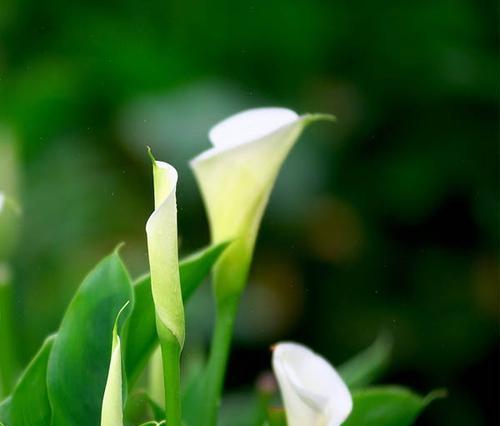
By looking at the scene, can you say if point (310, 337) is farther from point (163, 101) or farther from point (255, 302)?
point (163, 101)

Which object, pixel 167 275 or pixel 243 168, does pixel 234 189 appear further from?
pixel 167 275

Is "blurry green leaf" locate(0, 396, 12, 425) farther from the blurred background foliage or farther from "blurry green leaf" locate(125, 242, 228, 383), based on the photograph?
the blurred background foliage

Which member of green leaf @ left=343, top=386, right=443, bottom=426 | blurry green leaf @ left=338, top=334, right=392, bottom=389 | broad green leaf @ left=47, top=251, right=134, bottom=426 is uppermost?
broad green leaf @ left=47, top=251, right=134, bottom=426

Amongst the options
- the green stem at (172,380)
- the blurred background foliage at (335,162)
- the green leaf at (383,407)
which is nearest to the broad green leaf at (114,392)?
the green stem at (172,380)

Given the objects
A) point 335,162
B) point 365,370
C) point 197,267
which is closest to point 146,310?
point 197,267

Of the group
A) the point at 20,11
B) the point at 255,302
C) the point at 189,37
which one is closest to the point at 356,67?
the point at 189,37

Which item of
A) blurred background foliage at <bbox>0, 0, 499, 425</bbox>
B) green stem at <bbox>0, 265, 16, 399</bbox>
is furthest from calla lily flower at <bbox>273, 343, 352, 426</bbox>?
blurred background foliage at <bbox>0, 0, 499, 425</bbox>

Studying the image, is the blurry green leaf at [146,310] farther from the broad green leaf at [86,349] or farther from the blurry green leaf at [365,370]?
the blurry green leaf at [365,370]
